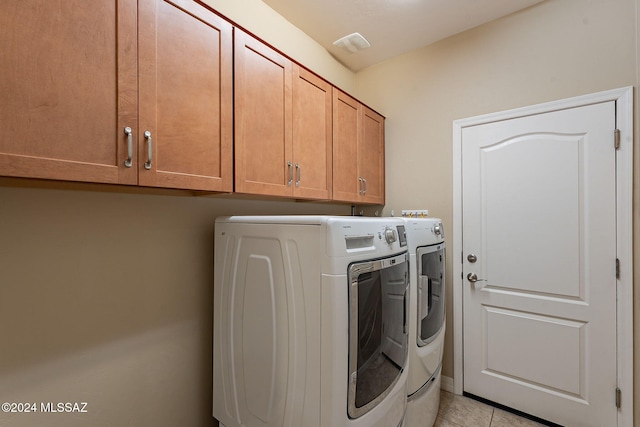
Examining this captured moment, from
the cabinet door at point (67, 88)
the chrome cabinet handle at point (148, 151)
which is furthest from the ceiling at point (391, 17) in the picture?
the chrome cabinet handle at point (148, 151)

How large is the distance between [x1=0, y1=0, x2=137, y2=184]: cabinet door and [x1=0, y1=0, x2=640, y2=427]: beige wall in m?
0.23

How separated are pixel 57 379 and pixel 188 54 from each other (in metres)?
1.37

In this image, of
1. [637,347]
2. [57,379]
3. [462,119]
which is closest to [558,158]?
[462,119]

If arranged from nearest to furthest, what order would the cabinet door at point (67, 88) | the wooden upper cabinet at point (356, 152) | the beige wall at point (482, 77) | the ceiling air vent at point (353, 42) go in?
1. the cabinet door at point (67, 88)
2. the beige wall at point (482, 77)
3. the wooden upper cabinet at point (356, 152)
4. the ceiling air vent at point (353, 42)

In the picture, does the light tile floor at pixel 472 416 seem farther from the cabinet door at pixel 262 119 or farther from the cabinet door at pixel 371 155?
the cabinet door at pixel 262 119

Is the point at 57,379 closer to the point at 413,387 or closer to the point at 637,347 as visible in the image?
the point at 413,387

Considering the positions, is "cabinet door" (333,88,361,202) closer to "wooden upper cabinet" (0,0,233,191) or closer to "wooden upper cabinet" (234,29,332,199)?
"wooden upper cabinet" (234,29,332,199)

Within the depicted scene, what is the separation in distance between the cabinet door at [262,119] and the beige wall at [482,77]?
132 cm

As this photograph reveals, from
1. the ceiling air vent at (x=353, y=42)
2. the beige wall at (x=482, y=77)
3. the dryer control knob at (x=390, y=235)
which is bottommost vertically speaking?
the dryer control knob at (x=390, y=235)

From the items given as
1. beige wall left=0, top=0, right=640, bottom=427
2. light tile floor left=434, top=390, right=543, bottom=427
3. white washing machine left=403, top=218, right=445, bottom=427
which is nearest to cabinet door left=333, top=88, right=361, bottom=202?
beige wall left=0, top=0, right=640, bottom=427

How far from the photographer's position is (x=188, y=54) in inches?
47.4

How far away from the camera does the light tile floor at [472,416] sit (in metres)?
1.97

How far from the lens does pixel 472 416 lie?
2.05 metres

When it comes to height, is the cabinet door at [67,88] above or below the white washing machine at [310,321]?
above
